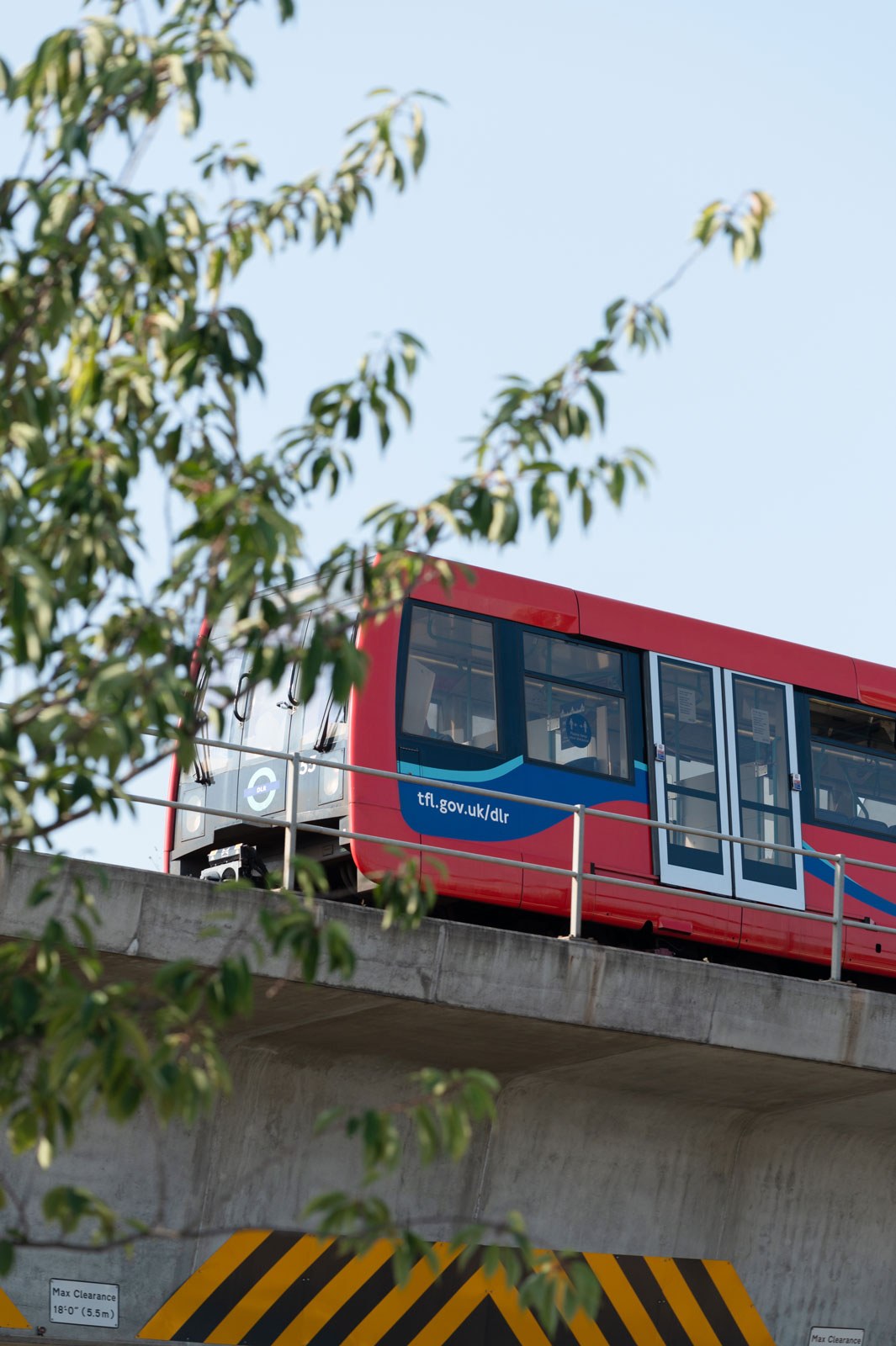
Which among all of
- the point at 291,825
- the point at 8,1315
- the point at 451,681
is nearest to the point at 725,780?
the point at 451,681

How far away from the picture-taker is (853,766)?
596 inches

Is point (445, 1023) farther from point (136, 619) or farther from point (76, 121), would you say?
point (76, 121)

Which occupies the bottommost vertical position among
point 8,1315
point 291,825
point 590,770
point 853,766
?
point 8,1315

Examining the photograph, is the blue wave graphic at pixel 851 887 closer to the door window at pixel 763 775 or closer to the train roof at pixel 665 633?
the door window at pixel 763 775

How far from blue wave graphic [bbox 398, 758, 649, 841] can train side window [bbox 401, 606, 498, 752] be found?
0.87ft

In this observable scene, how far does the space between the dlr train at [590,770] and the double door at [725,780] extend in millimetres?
15

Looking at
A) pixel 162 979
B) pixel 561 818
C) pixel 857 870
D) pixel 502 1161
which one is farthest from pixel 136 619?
pixel 857 870

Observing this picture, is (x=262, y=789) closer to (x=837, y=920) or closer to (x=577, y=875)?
(x=577, y=875)

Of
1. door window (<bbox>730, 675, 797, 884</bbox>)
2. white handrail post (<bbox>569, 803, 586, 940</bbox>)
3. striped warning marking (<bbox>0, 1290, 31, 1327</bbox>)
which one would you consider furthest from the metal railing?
striped warning marking (<bbox>0, 1290, 31, 1327</bbox>)

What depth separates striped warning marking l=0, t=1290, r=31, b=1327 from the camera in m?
9.88

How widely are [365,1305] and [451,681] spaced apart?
4308 mm

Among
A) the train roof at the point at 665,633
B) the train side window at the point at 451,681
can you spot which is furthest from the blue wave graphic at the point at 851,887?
the train side window at the point at 451,681

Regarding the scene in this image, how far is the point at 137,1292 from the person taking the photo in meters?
10.4

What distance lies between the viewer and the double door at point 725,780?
→ 13820 millimetres
